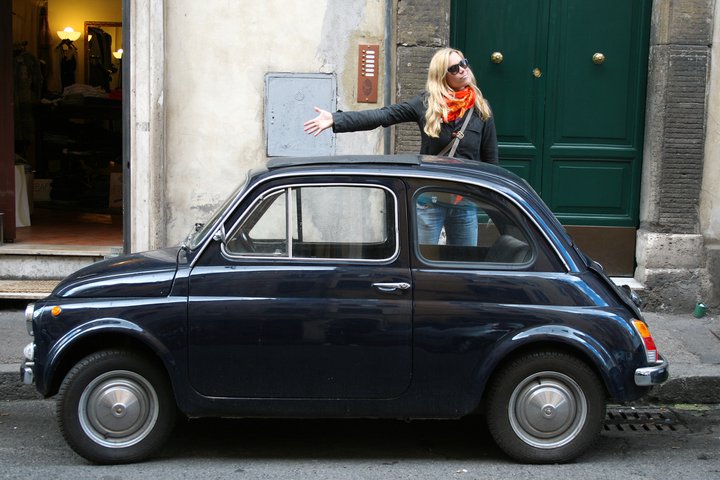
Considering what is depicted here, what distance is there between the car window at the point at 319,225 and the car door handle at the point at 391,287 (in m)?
0.16

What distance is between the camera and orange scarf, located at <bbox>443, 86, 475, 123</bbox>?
6.66 meters

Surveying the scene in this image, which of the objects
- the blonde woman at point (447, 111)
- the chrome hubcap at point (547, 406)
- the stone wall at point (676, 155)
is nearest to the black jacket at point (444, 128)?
the blonde woman at point (447, 111)

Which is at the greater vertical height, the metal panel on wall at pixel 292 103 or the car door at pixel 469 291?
the metal panel on wall at pixel 292 103

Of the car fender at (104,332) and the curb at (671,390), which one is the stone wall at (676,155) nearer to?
the curb at (671,390)

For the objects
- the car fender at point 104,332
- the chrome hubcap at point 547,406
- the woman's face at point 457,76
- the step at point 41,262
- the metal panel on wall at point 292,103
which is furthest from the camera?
the step at point 41,262

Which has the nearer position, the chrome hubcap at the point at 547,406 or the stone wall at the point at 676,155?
the chrome hubcap at the point at 547,406

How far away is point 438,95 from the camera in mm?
6633

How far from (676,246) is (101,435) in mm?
5580

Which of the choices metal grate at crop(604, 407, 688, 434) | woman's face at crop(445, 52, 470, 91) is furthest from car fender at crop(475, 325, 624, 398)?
woman's face at crop(445, 52, 470, 91)

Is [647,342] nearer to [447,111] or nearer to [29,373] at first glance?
[447,111]

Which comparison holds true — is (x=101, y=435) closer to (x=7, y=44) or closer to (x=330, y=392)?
(x=330, y=392)

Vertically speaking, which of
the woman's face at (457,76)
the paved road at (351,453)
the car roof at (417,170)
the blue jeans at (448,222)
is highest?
the woman's face at (457,76)

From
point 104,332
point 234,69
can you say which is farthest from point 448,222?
point 234,69

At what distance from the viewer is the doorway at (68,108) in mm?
11812
